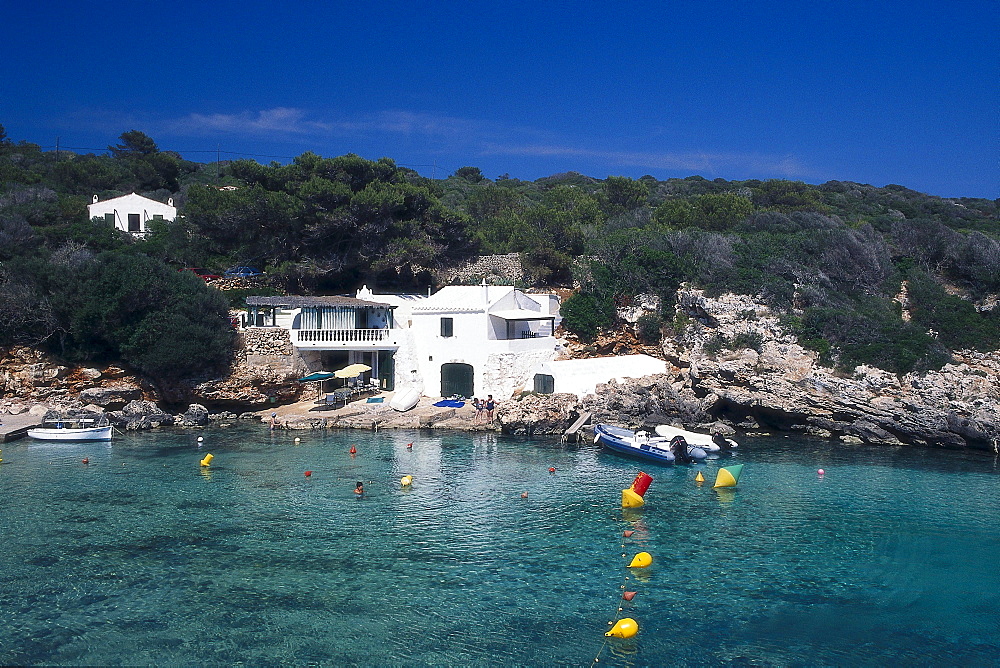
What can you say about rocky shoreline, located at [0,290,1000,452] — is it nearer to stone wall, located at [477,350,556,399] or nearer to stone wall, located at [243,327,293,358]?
stone wall, located at [243,327,293,358]

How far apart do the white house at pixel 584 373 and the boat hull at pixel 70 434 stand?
17785mm

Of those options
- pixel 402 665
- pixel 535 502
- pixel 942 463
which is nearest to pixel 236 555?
pixel 402 665

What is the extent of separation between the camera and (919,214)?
190ft

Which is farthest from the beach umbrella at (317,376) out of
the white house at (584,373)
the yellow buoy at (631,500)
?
the yellow buoy at (631,500)

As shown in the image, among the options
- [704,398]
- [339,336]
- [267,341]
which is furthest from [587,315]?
[267,341]

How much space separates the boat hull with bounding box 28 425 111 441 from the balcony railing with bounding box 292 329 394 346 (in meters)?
9.25

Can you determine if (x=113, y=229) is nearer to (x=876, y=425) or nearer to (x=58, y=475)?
(x=58, y=475)

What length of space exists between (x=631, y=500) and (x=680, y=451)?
5.99 meters

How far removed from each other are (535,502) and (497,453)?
20.5ft

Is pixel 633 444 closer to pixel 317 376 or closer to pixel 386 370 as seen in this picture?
pixel 386 370

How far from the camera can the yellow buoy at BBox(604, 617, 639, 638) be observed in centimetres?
1261

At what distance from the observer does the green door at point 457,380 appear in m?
33.4

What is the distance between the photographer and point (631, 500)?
19.9 m

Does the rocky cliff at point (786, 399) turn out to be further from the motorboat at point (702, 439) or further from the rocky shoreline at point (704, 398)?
the motorboat at point (702, 439)
